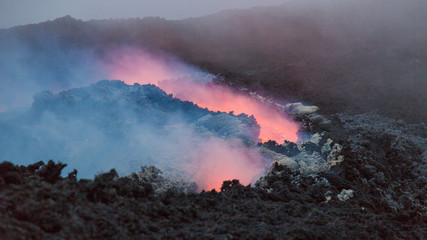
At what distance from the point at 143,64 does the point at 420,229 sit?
579 inches

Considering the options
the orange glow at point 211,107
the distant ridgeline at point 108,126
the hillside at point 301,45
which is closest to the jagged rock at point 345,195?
the orange glow at point 211,107

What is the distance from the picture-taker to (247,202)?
15.8 ft

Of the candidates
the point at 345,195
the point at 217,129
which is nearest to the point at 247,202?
the point at 345,195

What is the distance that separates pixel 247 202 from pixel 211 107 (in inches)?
341

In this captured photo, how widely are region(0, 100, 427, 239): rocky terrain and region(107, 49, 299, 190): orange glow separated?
668mm

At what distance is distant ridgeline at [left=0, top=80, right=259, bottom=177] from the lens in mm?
7145

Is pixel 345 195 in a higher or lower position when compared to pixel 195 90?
lower

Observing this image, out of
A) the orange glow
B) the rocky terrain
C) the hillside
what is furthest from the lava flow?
the rocky terrain

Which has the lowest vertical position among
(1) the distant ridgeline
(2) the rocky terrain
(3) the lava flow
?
(2) the rocky terrain

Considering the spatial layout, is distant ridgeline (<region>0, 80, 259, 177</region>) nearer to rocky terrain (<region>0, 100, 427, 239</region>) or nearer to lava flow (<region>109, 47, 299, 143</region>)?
rocky terrain (<region>0, 100, 427, 239</region>)

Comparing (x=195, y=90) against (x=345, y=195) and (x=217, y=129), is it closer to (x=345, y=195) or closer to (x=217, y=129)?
(x=217, y=129)

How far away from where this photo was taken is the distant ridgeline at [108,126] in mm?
7145

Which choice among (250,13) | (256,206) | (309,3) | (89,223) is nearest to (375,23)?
(309,3)

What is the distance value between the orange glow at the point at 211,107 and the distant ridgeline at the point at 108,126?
0.73 m
